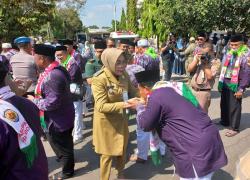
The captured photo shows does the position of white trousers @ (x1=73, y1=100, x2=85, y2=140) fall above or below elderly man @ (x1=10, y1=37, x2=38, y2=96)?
below

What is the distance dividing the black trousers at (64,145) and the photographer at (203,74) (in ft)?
7.91

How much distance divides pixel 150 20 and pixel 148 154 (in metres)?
18.4

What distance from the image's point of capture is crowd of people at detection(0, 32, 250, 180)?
265 centimetres

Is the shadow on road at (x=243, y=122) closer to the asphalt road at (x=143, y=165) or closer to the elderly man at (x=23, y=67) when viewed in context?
the asphalt road at (x=143, y=165)

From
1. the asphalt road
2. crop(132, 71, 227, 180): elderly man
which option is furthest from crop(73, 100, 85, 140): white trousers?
crop(132, 71, 227, 180): elderly man

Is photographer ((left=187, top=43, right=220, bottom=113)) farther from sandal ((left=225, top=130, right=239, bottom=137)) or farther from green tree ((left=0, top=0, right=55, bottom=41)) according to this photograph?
green tree ((left=0, top=0, right=55, bottom=41))

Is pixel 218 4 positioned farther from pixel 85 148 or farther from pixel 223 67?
pixel 85 148

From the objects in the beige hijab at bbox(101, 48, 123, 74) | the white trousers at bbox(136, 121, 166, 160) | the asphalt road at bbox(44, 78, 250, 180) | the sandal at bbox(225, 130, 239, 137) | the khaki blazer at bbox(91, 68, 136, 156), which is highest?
the beige hijab at bbox(101, 48, 123, 74)

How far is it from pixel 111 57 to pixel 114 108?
0.57 meters

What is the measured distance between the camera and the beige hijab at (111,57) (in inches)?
173

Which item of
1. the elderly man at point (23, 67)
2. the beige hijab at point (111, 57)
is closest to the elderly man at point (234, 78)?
the beige hijab at point (111, 57)

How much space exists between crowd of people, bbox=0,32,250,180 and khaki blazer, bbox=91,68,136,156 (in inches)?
0.5

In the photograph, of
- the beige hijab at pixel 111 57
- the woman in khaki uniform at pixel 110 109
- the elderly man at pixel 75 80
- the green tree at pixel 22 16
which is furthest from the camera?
the green tree at pixel 22 16

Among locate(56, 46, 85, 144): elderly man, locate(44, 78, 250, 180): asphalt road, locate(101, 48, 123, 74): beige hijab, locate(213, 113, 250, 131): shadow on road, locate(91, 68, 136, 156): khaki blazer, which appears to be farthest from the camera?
locate(213, 113, 250, 131): shadow on road
